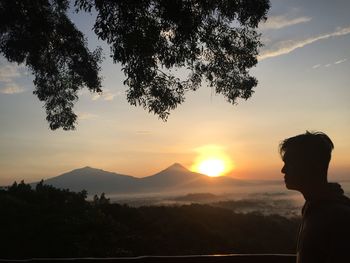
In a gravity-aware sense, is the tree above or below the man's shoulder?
above

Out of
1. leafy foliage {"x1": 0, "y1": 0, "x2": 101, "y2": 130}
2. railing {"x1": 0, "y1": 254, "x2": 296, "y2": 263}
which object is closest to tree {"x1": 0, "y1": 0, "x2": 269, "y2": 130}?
leafy foliage {"x1": 0, "y1": 0, "x2": 101, "y2": 130}

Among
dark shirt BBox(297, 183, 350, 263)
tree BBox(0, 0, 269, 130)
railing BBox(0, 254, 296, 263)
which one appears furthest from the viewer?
tree BBox(0, 0, 269, 130)

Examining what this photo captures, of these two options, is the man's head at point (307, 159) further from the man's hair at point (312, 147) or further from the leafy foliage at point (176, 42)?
the leafy foliage at point (176, 42)

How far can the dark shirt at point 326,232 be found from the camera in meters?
2.53

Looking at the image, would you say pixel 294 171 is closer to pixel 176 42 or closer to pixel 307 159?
pixel 307 159

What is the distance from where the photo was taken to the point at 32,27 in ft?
40.0

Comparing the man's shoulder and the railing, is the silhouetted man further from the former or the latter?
the railing

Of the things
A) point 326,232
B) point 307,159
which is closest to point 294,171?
point 307,159

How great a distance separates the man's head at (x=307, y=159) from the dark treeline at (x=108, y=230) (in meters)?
12.0

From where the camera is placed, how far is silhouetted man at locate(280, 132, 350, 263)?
2.55 meters

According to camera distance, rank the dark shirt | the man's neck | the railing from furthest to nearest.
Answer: the railing → the man's neck → the dark shirt

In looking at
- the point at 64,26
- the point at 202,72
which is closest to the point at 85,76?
the point at 64,26

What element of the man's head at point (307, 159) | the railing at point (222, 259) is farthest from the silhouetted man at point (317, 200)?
the railing at point (222, 259)

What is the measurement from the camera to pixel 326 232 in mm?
2566
